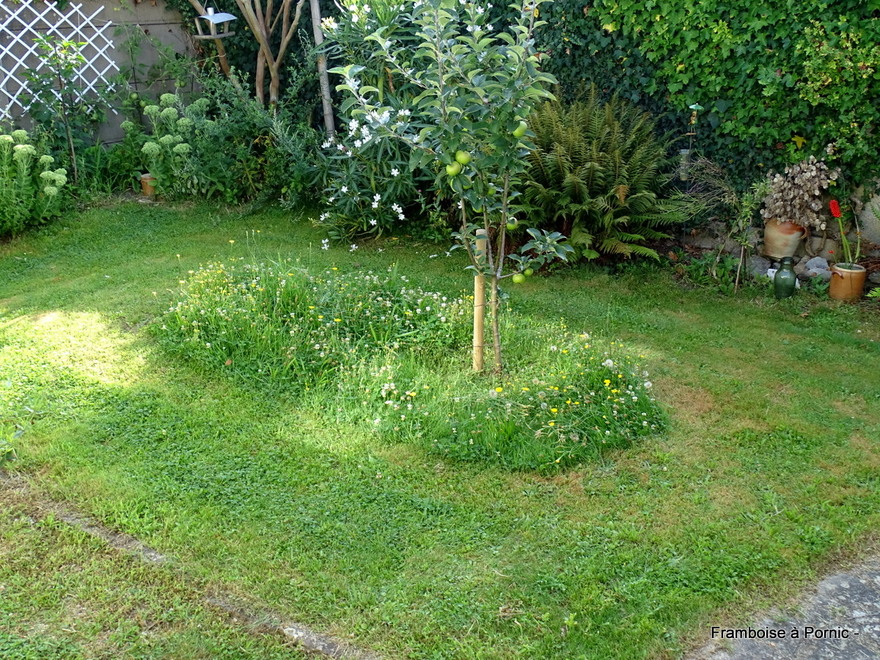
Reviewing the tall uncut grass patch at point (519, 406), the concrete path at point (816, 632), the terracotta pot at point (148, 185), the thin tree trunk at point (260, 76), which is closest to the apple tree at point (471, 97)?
the tall uncut grass patch at point (519, 406)

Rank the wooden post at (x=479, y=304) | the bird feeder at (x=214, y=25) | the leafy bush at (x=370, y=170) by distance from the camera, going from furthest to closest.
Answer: the bird feeder at (x=214, y=25) < the leafy bush at (x=370, y=170) < the wooden post at (x=479, y=304)

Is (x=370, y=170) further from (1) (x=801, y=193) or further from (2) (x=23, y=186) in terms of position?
(1) (x=801, y=193)

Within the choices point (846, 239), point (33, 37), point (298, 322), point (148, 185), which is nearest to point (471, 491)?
point (298, 322)

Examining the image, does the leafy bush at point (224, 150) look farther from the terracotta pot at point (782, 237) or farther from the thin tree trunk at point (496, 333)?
the terracotta pot at point (782, 237)

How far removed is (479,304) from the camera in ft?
13.3

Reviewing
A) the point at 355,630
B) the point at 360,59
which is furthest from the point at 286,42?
the point at 355,630

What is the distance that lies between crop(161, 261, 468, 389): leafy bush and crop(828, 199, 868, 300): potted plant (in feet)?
8.87

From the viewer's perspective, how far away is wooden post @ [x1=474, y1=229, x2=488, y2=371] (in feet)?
12.9

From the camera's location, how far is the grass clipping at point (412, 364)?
363 centimetres

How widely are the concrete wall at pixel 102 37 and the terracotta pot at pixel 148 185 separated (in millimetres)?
787

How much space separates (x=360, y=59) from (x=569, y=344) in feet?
11.7

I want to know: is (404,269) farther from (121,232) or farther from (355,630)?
(355,630)

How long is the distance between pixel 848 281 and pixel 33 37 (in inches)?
288

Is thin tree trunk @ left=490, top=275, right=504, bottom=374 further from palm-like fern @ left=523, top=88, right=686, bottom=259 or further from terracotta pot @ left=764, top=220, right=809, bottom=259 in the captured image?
terracotta pot @ left=764, top=220, right=809, bottom=259
